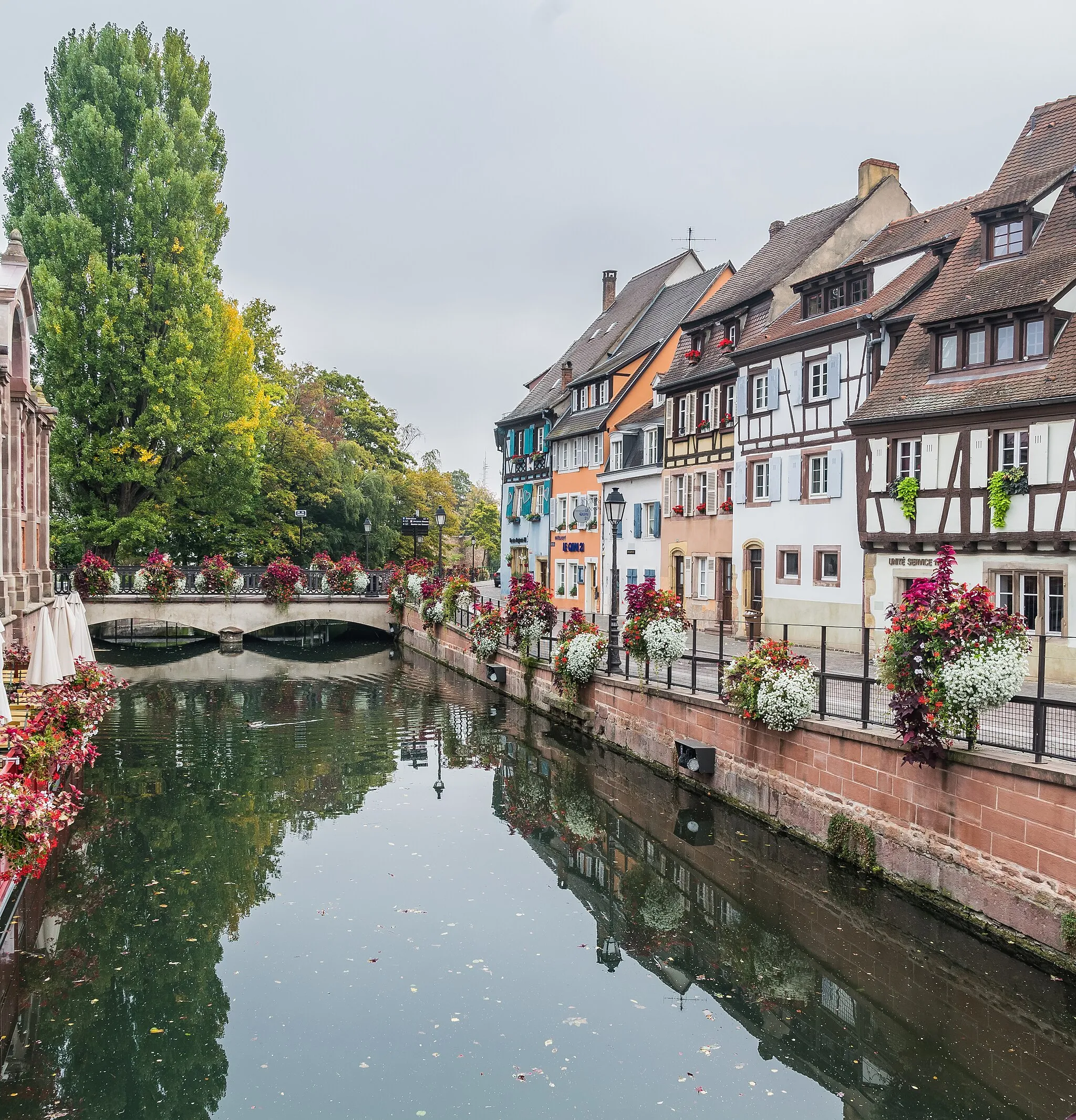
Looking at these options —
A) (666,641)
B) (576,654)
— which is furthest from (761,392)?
(666,641)

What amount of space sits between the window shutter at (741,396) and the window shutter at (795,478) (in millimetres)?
2479

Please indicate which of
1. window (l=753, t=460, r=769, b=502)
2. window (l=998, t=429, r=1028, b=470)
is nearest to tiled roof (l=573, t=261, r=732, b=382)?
window (l=753, t=460, r=769, b=502)

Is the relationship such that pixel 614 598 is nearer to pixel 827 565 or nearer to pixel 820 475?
pixel 827 565

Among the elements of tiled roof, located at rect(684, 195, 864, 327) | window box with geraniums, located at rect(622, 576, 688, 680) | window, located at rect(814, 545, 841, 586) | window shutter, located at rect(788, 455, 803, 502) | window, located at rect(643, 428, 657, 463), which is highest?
tiled roof, located at rect(684, 195, 864, 327)

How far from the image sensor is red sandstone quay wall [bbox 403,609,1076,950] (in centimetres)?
1020

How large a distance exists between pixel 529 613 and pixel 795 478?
722 centimetres

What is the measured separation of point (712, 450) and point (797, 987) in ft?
70.5

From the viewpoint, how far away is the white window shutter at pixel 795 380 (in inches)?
1027

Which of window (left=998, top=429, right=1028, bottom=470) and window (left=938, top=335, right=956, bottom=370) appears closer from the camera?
window (left=998, top=429, right=1028, bottom=470)

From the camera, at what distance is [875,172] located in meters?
28.1

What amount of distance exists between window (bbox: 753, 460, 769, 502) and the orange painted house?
8.97m

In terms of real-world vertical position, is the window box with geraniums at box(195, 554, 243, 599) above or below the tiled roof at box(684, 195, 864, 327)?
below

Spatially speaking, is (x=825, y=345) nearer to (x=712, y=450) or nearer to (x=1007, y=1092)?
(x=712, y=450)

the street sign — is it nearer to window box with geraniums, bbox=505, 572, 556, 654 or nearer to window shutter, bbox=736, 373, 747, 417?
window box with geraniums, bbox=505, 572, 556, 654
